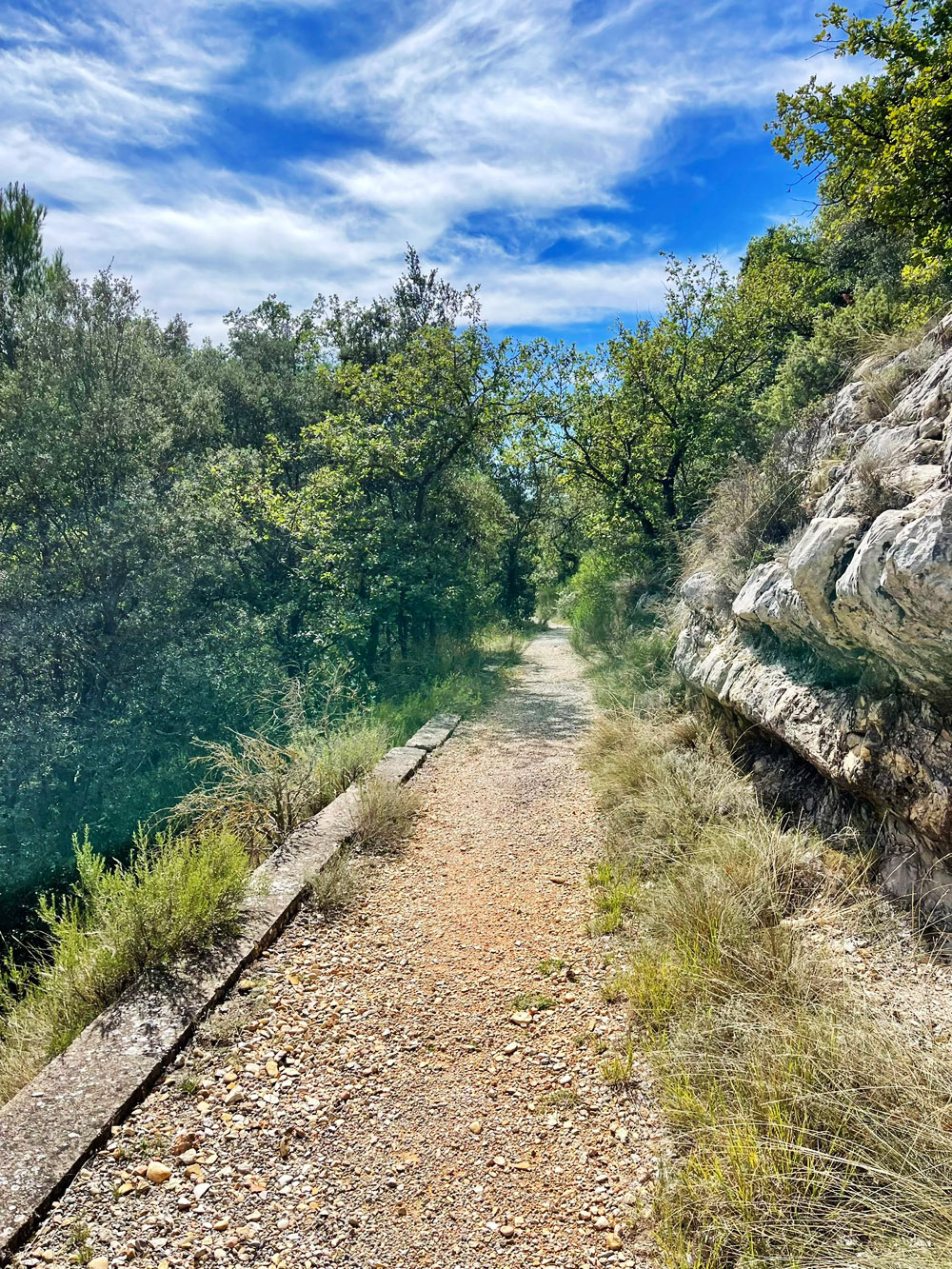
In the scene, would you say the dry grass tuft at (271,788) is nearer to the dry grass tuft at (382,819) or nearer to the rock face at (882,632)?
the dry grass tuft at (382,819)

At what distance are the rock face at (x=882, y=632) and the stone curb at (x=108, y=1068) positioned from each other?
3206 millimetres

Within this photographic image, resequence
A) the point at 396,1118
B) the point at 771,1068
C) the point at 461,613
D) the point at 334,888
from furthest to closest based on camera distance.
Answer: the point at 461,613 → the point at 334,888 → the point at 396,1118 → the point at 771,1068

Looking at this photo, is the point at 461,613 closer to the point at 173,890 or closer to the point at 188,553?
the point at 188,553

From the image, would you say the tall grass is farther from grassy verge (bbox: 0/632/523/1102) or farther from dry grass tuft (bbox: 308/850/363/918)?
dry grass tuft (bbox: 308/850/363/918)

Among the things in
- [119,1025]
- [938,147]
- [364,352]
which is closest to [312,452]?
[364,352]

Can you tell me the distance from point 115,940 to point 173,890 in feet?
1.02

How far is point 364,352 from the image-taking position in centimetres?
1258

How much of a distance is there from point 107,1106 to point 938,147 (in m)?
7.27

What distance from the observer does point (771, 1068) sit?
2.06 m

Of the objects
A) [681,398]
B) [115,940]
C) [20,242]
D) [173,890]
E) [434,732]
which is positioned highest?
[20,242]

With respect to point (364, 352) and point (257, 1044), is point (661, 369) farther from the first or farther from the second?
point (257, 1044)

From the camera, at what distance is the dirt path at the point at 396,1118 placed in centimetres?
196

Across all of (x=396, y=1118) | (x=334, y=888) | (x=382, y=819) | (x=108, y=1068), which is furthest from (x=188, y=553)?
(x=396, y=1118)

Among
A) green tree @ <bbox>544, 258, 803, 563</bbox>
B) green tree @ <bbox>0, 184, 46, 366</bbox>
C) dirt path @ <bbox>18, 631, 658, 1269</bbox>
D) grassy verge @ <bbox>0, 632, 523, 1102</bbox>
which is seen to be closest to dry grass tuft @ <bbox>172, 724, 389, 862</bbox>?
grassy verge @ <bbox>0, 632, 523, 1102</bbox>
